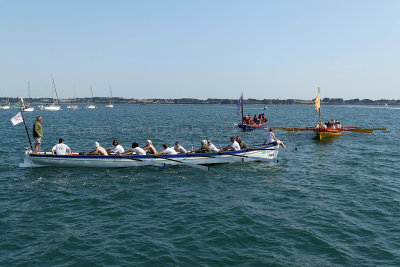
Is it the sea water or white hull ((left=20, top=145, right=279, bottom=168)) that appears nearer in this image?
the sea water

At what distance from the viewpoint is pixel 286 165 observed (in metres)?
21.9

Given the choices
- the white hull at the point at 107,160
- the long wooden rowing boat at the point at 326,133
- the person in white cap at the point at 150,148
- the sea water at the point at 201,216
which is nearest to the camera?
the sea water at the point at 201,216

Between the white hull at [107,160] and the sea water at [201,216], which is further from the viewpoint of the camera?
the white hull at [107,160]

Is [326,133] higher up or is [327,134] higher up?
[326,133]

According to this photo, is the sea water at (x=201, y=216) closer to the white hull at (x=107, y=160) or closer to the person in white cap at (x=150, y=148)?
the white hull at (x=107, y=160)

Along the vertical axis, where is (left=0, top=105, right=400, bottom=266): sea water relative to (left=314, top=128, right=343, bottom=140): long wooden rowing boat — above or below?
below

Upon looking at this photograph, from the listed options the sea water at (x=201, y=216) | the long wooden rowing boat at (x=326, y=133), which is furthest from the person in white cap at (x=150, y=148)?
the long wooden rowing boat at (x=326, y=133)

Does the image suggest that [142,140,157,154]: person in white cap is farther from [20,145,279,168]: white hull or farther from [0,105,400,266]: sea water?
[0,105,400,266]: sea water

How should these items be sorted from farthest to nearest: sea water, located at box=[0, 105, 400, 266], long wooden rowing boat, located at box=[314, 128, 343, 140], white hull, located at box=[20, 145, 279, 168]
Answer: long wooden rowing boat, located at box=[314, 128, 343, 140] < white hull, located at box=[20, 145, 279, 168] < sea water, located at box=[0, 105, 400, 266]

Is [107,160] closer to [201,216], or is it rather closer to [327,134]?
[201,216]

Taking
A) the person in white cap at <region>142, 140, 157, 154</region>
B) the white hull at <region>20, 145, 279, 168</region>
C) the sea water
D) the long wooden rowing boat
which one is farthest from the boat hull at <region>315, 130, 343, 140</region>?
the person in white cap at <region>142, 140, 157, 154</region>

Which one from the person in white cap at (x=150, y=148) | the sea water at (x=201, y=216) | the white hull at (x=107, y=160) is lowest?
the sea water at (x=201, y=216)

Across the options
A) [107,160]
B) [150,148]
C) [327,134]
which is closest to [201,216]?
[150,148]

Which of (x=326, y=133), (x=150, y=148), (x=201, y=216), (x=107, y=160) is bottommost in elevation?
(x=201, y=216)
